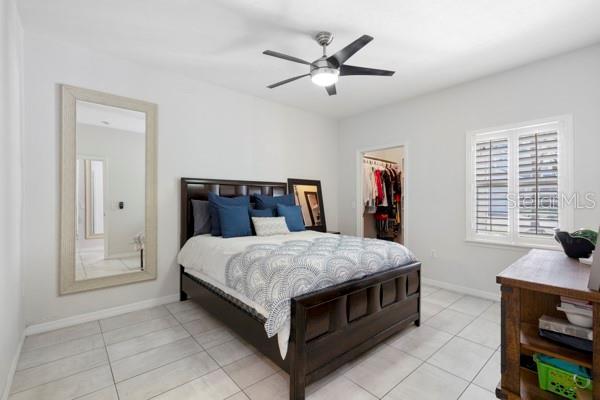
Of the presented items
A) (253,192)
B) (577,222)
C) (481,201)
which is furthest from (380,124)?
(577,222)

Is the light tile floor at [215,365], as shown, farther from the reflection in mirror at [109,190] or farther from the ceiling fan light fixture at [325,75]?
the ceiling fan light fixture at [325,75]

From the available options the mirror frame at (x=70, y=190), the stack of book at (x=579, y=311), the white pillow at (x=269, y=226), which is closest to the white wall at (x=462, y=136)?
the white pillow at (x=269, y=226)

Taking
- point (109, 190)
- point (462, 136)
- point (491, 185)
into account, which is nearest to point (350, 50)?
point (462, 136)

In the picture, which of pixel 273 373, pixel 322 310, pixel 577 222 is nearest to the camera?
pixel 322 310

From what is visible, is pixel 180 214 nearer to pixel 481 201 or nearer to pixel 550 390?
pixel 550 390

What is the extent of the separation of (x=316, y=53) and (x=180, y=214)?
8.05ft

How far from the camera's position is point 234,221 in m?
3.25

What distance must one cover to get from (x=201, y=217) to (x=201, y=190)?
38 cm

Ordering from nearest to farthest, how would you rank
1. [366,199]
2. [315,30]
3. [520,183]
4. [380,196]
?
[315,30] < [520,183] < [366,199] < [380,196]

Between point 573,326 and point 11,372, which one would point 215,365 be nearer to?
point 11,372

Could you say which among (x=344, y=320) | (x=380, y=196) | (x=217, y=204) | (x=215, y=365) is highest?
(x=380, y=196)

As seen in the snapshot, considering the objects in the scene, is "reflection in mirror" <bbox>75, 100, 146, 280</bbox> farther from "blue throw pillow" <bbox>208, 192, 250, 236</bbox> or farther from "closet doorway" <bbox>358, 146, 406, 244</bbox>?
"closet doorway" <bbox>358, 146, 406, 244</bbox>

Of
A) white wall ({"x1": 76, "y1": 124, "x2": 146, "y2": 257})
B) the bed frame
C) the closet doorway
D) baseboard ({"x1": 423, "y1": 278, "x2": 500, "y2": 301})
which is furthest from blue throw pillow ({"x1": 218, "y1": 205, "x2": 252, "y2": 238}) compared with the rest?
baseboard ({"x1": 423, "y1": 278, "x2": 500, "y2": 301})

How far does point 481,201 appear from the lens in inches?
139
